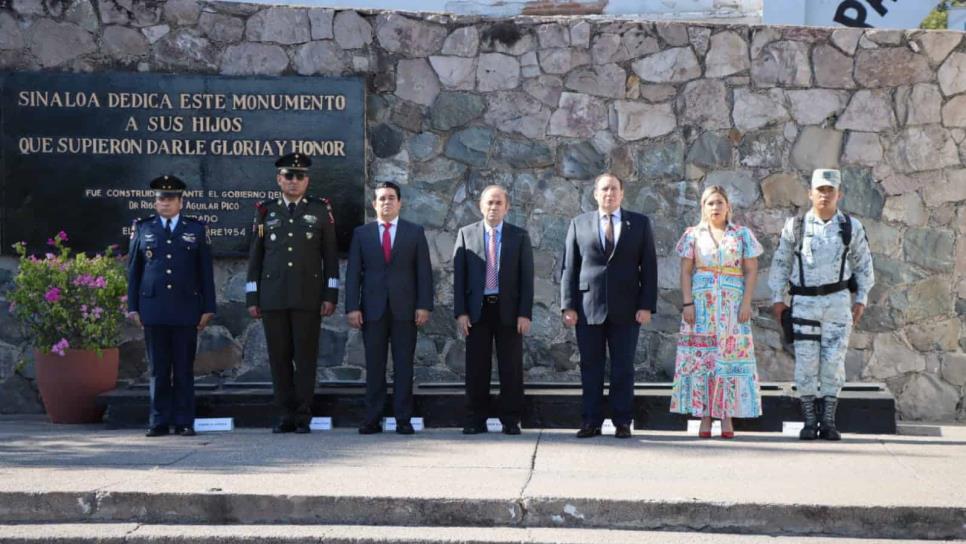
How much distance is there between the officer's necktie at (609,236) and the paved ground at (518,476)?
3.76 ft

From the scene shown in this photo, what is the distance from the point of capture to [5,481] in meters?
5.54

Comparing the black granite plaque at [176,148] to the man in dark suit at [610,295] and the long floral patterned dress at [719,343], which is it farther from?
the long floral patterned dress at [719,343]

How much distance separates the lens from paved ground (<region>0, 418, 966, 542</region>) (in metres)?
5.13

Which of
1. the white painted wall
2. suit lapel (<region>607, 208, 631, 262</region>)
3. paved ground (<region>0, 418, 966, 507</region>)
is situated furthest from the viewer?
the white painted wall

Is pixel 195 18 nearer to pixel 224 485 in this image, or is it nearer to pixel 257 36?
pixel 257 36

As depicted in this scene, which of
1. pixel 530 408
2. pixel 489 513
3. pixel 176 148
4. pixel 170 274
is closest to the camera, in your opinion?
pixel 489 513

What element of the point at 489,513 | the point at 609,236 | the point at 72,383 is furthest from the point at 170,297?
the point at 489,513

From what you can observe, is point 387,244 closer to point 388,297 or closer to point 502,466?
point 388,297

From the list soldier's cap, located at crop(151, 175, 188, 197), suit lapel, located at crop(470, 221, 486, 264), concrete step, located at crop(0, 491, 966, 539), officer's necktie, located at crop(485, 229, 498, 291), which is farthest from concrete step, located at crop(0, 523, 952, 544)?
soldier's cap, located at crop(151, 175, 188, 197)

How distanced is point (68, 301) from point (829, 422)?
5.01 m

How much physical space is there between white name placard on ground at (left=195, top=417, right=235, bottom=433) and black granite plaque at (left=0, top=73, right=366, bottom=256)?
148cm

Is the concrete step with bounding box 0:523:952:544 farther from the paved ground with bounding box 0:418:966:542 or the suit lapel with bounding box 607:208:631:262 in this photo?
the suit lapel with bounding box 607:208:631:262

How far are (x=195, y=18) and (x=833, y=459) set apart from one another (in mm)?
5377

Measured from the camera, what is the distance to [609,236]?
286 inches
